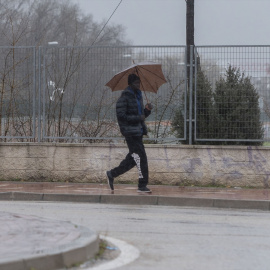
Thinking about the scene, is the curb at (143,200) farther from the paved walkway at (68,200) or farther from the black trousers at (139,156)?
the black trousers at (139,156)

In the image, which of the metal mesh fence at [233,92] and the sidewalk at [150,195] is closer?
the sidewalk at [150,195]

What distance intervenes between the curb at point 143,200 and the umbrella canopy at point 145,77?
2483mm

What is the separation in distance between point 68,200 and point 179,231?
13.9ft

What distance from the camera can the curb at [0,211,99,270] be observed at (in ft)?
21.1

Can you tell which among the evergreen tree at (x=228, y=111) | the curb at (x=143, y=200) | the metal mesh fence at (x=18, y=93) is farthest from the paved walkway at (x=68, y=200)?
the metal mesh fence at (x=18, y=93)

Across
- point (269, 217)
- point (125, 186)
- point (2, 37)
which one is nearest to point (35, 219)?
point (269, 217)


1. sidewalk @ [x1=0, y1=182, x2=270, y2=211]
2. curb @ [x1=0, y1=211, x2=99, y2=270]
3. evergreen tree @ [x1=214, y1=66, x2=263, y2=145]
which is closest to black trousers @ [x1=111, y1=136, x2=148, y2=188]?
sidewalk @ [x1=0, y1=182, x2=270, y2=211]

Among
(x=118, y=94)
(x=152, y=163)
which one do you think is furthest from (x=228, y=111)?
(x=118, y=94)

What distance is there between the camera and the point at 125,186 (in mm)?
15164

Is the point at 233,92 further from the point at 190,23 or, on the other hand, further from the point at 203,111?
the point at 190,23

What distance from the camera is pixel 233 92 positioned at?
15.6 metres

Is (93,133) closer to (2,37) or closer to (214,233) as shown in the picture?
(2,37)

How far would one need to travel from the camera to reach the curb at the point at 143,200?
41.5ft

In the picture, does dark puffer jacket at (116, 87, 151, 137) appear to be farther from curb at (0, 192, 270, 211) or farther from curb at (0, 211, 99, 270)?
curb at (0, 211, 99, 270)
